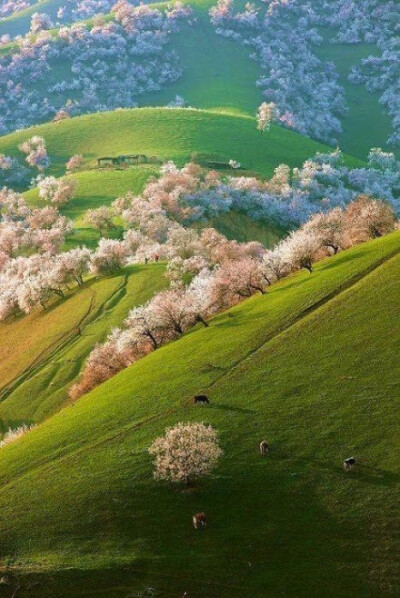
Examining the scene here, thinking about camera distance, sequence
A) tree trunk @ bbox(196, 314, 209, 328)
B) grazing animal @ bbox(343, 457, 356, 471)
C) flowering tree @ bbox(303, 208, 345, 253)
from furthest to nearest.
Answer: flowering tree @ bbox(303, 208, 345, 253) < tree trunk @ bbox(196, 314, 209, 328) < grazing animal @ bbox(343, 457, 356, 471)

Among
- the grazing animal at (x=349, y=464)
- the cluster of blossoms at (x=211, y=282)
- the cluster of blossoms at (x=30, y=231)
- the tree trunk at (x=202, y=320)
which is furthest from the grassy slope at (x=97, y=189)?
the grazing animal at (x=349, y=464)

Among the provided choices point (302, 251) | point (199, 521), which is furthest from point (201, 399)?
point (302, 251)

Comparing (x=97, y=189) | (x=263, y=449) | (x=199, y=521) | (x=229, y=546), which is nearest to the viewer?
(x=229, y=546)

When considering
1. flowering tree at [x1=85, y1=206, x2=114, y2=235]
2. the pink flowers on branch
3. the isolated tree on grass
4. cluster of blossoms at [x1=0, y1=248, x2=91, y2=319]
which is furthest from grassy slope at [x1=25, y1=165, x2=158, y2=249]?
the isolated tree on grass

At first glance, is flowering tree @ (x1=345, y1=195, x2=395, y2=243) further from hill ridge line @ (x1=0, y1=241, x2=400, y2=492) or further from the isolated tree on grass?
the isolated tree on grass

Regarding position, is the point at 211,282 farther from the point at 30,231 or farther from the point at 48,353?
the point at 30,231

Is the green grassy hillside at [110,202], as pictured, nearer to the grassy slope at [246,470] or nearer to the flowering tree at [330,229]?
the flowering tree at [330,229]
